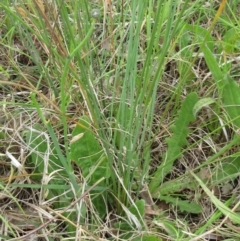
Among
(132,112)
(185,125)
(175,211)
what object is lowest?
(175,211)

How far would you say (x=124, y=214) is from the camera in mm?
890

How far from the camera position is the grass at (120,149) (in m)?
0.81

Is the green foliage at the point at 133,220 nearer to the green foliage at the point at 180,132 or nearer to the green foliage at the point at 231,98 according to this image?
the green foliage at the point at 180,132

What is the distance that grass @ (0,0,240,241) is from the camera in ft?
2.66

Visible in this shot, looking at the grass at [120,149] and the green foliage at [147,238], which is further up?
the grass at [120,149]

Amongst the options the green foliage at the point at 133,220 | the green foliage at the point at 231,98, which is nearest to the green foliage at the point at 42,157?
the green foliage at the point at 133,220

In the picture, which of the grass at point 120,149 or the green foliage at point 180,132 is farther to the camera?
the green foliage at point 180,132

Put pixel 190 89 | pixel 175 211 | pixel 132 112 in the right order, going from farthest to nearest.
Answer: pixel 190 89, pixel 175 211, pixel 132 112

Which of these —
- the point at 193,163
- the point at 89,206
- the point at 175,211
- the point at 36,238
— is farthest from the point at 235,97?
the point at 36,238

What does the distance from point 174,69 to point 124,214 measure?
0.41m

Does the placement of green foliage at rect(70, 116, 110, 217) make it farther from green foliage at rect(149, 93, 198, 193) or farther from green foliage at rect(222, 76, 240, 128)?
green foliage at rect(222, 76, 240, 128)

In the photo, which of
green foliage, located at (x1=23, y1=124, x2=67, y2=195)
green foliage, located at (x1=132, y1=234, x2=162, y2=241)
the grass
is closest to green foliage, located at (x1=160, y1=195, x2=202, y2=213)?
the grass

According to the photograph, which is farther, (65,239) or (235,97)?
(235,97)

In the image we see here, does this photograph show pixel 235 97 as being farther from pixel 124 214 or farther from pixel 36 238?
pixel 36 238
